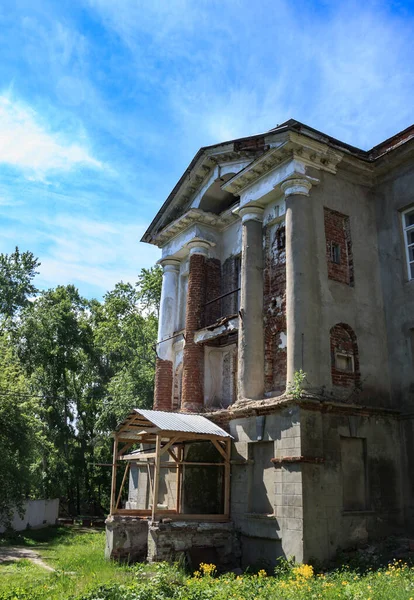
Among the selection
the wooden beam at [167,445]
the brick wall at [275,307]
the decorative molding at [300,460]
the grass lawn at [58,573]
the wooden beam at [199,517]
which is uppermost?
the brick wall at [275,307]

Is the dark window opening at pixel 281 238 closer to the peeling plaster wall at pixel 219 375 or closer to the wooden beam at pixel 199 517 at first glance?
the peeling plaster wall at pixel 219 375

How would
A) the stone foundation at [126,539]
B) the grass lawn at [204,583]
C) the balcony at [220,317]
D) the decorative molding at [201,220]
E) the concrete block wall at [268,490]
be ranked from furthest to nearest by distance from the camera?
1. the decorative molding at [201,220]
2. the balcony at [220,317]
3. the stone foundation at [126,539]
4. the concrete block wall at [268,490]
5. the grass lawn at [204,583]

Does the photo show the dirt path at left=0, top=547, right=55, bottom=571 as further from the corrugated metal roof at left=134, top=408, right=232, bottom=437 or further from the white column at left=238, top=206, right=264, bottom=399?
the white column at left=238, top=206, right=264, bottom=399

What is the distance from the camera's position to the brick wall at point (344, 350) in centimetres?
1430

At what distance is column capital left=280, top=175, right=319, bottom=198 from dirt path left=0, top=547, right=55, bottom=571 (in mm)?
12607

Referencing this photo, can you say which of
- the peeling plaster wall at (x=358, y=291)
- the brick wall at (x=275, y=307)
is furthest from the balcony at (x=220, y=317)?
the peeling plaster wall at (x=358, y=291)

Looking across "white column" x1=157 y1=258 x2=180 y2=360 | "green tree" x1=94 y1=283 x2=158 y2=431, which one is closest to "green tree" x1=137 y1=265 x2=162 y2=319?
"green tree" x1=94 y1=283 x2=158 y2=431

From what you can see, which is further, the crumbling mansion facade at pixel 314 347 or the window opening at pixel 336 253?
the window opening at pixel 336 253

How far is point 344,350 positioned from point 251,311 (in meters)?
2.89

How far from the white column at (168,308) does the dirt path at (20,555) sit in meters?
7.94

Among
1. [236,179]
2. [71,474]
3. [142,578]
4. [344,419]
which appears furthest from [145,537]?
[71,474]

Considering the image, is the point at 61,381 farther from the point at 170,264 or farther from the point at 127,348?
the point at 170,264

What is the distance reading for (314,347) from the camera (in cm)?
1374

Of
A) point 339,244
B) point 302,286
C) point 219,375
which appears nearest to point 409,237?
point 339,244
